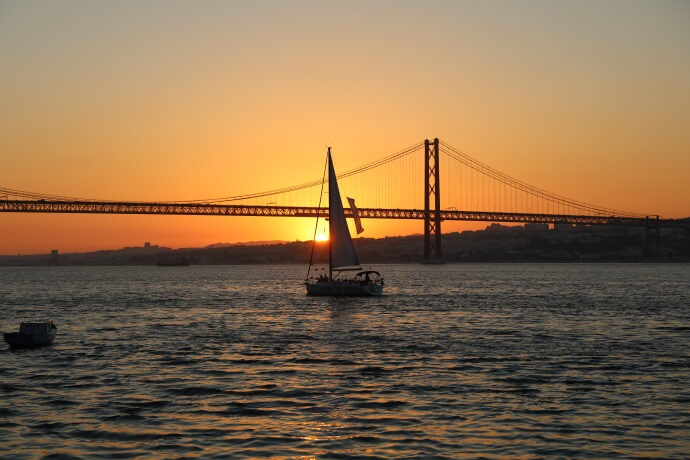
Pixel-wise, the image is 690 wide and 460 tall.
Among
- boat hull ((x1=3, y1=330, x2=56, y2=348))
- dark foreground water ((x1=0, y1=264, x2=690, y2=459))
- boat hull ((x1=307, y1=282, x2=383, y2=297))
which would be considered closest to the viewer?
dark foreground water ((x1=0, y1=264, x2=690, y2=459))

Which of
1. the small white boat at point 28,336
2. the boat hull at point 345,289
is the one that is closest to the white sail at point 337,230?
the boat hull at point 345,289

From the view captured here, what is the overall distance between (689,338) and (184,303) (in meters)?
35.2

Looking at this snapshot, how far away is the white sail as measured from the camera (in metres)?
54.9

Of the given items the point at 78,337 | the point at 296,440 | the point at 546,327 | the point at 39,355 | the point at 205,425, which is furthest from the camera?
the point at 546,327

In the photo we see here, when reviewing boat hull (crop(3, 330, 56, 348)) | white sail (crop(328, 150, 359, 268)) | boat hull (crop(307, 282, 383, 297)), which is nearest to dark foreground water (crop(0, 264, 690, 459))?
boat hull (crop(3, 330, 56, 348))

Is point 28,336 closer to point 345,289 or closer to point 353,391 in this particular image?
point 353,391

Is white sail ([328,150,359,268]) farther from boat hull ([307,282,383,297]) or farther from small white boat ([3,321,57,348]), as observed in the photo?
small white boat ([3,321,57,348])

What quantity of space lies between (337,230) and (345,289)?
4952 millimetres

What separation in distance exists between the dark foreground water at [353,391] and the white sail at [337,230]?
60.8 ft

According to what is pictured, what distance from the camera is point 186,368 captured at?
22.4 meters

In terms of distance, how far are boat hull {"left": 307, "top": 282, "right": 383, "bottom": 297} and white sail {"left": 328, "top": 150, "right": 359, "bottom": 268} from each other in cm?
235

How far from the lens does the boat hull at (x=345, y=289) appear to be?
57.2 m

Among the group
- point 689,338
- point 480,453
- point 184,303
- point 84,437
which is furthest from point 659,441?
point 184,303

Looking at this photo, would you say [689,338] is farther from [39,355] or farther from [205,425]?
[39,355]
